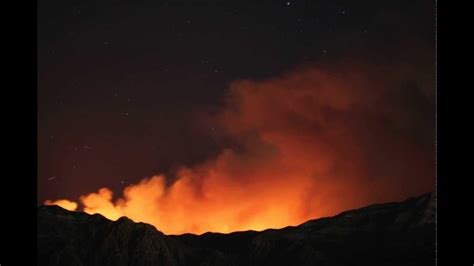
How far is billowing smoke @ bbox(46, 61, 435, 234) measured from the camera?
8.67 m

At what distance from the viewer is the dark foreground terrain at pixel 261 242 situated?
9062mm

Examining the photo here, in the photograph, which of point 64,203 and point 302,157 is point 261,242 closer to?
point 302,157

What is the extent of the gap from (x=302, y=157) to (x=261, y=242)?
1.81m

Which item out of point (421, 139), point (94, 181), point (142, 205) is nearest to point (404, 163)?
point (421, 139)

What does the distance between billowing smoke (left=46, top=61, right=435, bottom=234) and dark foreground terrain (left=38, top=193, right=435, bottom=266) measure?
418 mm

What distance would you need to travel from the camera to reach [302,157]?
345 inches

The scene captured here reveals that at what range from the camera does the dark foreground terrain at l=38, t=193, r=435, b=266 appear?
906cm

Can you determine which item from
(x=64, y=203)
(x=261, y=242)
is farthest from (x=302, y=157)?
(x=64, y=203)

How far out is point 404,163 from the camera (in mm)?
8656

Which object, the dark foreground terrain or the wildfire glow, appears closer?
the wildfire glow

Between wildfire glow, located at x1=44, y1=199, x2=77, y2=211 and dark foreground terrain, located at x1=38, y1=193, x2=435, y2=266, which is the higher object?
wildfire glow, located at x1=44, y1=199, x2=77, y2=211
